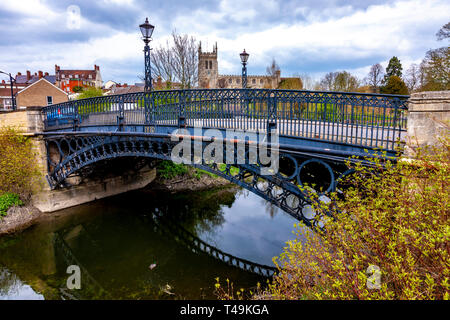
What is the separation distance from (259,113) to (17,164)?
13.2 meters

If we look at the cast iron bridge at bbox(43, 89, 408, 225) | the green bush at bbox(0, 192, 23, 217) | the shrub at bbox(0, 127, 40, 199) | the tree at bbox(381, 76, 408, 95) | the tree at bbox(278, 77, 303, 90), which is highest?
the tree at bbox(278, 77, 303, 90)

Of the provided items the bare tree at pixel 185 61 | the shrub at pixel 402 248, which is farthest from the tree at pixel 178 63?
the shrub at pixel 402 248

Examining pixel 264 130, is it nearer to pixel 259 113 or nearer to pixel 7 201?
pixel 259 113

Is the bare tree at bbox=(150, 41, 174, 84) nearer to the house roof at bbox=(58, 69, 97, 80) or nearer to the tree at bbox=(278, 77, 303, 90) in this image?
the tree at bbox=(278, 77, 303, 90)

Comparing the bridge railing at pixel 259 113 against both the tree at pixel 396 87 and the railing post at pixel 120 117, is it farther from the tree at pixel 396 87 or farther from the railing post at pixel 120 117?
Result: the tree at pixel 396 87

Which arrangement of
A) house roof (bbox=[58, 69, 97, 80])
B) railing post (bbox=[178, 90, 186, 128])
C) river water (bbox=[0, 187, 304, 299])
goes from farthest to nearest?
1. house roof (bbox=[58, 69, 97, 80])
2. railing post (bbox=[178, 90, 186, 128])
3. river water (bbox=[0, 187, 304, 299])

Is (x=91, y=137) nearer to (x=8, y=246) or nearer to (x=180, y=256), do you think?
(x=8, y=246)

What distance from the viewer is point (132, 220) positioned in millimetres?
14734

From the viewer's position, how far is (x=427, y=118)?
4.92 metres

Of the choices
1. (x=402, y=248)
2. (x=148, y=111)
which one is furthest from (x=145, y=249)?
(x=402, y=248)

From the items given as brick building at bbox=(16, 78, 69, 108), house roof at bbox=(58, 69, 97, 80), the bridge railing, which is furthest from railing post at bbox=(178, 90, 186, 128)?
house roof at bbox=(58, 69, 97, 80)

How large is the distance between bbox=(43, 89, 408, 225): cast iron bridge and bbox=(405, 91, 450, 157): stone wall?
0.93 ft

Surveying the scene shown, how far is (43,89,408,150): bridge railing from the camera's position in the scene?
19.2 ft
